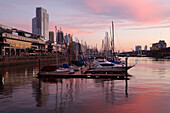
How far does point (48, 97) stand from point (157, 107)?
14.6 metres

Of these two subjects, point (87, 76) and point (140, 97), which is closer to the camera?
point (140, 97)

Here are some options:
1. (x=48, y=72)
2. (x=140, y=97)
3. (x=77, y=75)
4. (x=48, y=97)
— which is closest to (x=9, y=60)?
(x=48, y=72)

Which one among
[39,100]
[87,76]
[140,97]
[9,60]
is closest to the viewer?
[39,100]

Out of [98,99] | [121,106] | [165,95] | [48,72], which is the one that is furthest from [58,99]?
[48,72]

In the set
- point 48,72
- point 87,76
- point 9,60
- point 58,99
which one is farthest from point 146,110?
point 9,60

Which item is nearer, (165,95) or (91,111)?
(91,111)

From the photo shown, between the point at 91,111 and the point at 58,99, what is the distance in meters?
6.22

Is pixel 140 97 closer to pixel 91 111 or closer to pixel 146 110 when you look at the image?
pixel 146 110

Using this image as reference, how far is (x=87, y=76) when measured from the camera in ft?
144

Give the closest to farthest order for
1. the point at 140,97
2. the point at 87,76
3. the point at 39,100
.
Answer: the point at 39,100 < the point at 140,97 < the point at 87,76

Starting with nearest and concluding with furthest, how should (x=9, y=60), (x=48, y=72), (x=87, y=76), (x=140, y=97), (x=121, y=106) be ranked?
(x=121, y=106) < (x=140, y=97) < (x=87, y=76) < (x=48, y=72) < (x=9, y=60)

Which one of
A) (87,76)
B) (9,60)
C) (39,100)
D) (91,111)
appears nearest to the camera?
(91,111)

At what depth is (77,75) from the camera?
44281mm

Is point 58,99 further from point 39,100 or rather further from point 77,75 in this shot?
point 77,75
